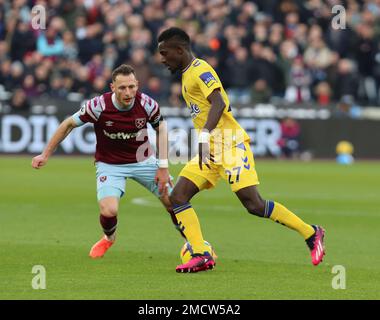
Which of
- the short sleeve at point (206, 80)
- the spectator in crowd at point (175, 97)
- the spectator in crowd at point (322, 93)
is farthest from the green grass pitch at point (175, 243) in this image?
the spectator in crowd at point (322, 93)

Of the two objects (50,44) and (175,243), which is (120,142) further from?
(50,44)

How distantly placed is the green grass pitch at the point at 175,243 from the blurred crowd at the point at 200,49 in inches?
219

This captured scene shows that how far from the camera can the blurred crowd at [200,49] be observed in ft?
93.9

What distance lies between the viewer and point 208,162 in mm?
11078

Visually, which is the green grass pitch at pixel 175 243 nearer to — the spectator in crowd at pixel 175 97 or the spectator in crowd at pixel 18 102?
the spectator in crowd at pixel 18 102

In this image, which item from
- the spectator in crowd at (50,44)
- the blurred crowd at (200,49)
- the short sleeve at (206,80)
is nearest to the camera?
the short sleeve at (206,80)

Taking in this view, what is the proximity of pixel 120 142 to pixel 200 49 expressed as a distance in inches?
685

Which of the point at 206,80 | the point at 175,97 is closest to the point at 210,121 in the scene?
the point at 206,80

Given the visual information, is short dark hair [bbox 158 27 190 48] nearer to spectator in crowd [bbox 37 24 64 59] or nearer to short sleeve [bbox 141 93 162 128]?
short sleeve [bbox 141 93 162 128]

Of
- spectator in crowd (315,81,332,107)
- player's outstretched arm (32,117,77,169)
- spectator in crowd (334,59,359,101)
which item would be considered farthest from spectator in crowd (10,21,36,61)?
player's outstretched arm (32,117,77,169)

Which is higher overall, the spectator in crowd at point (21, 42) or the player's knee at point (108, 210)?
the spectator in crowd at point (21, 42)

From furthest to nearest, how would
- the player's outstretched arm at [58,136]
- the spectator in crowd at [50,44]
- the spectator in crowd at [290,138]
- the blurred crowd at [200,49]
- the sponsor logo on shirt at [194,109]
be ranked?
the spectator in crowd at [50,44], the blurred crowd at [200,49], the spectator in crowd at [290,138], the player's outstretched arm at [58,136], the sponsor logo on shirt at [194,109]
